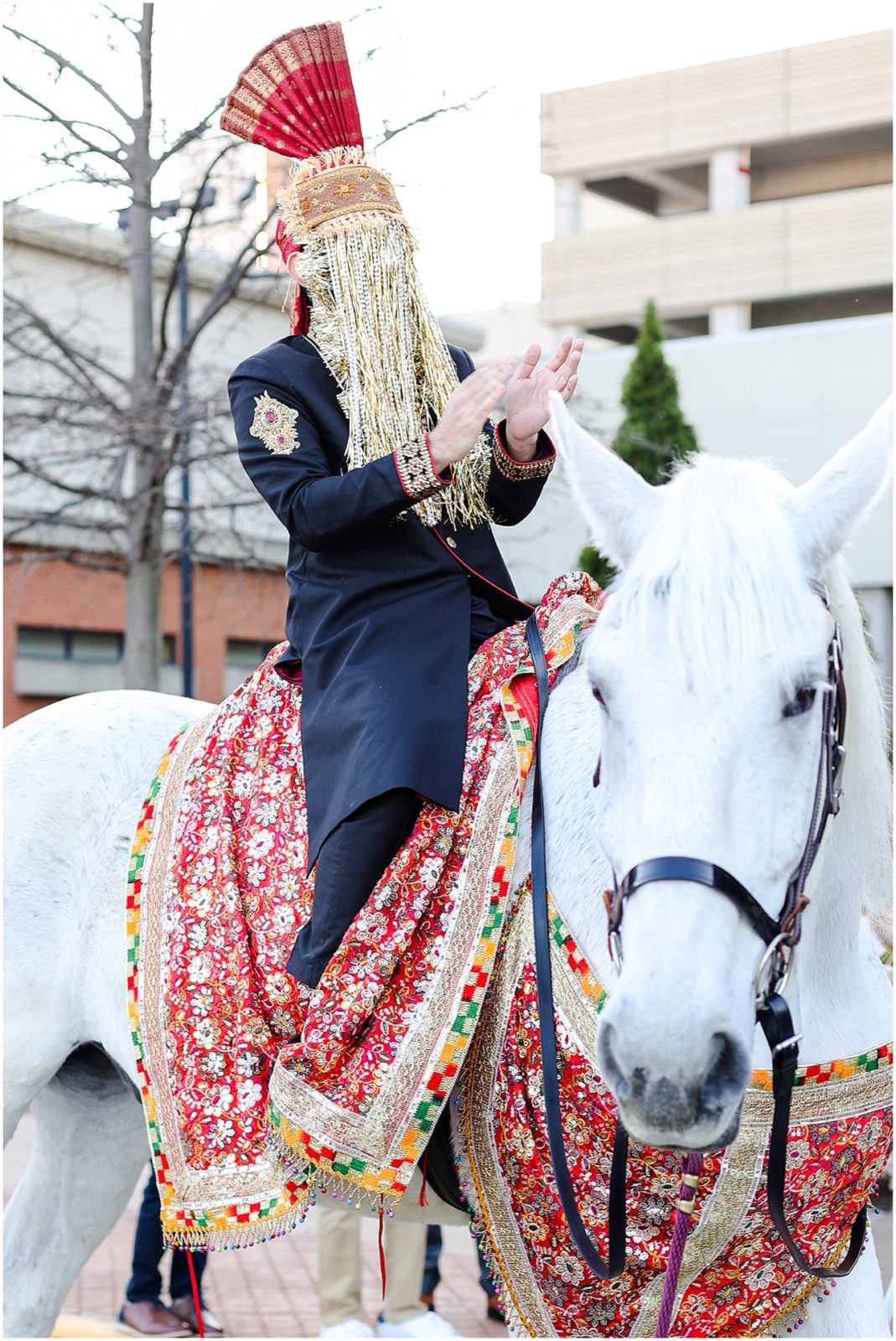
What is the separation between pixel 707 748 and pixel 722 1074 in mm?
428

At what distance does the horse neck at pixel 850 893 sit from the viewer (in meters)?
2.25

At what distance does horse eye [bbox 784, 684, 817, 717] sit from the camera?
1906 millimetres

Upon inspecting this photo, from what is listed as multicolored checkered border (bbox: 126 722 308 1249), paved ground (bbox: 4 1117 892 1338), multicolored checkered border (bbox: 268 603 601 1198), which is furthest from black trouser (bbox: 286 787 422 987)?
paved ground (bbox: 4 1117 892 1338)

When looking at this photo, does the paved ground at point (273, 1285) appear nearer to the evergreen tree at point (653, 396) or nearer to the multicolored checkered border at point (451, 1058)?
the multicolored checkered border at point (451, 1058)

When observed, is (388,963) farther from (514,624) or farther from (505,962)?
(514,624)

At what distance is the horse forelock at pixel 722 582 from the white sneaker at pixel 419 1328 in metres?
3.91

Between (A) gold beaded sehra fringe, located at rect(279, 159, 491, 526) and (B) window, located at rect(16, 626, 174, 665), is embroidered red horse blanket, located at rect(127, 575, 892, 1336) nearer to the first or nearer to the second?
(A) gold beaded sehra fringe, located at rect(279, 159, 491, 526)

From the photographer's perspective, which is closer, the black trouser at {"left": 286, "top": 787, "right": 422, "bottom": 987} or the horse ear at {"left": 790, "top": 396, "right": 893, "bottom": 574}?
the horse ear at {"left": 790, "top": 396, "right": 893, "bottom": 574}

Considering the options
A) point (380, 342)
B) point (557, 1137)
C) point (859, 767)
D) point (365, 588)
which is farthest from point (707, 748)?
point (380, 342)

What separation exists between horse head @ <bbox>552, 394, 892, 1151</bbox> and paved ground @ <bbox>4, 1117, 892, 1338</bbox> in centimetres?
372

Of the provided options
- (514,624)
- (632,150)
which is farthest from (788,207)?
(514,624)

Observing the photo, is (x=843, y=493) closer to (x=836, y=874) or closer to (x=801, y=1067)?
(x=836, y=874)

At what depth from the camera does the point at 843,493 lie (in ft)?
6.61

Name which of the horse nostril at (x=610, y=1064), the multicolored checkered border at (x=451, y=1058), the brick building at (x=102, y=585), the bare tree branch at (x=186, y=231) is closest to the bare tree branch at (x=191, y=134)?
the bare tree branch at (x=186, y=231)
